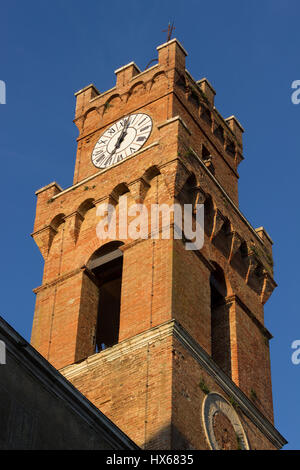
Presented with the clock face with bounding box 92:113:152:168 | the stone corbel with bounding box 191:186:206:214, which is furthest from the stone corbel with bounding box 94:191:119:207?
the stone corbel with bounding box 191:186:206:214

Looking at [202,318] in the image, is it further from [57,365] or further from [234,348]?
[57,365]

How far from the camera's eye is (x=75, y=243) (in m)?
28.8

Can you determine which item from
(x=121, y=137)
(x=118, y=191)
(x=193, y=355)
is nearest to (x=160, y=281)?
(x=193, y=355)

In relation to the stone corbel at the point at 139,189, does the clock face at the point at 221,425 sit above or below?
below

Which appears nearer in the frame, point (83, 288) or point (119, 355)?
point (119, 355)

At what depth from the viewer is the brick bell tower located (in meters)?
23.9

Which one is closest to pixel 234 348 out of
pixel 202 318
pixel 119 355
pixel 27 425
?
Result: pixel 202 318

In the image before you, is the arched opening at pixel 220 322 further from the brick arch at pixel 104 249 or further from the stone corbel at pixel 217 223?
the brick arch at pixel 104 249

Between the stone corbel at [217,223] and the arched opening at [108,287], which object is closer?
the arched opening at [108,287]

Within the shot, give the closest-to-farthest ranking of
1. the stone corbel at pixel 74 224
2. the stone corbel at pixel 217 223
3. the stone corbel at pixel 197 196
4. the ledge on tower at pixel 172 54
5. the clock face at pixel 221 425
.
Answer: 1. the clock face at pixel 221 425
2. the stone corbel at pixel 197 196
3. the stone corbel at pixel 217 223
4. the stone corbel at pixel 74 224
5. the ledge on tower at pixel 172 54

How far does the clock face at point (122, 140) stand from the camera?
1179 inches

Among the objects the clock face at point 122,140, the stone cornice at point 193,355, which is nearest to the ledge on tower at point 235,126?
the clock face at point 122,140

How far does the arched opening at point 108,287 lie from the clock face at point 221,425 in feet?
14.8
